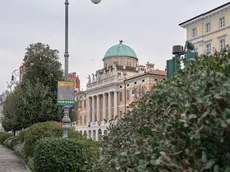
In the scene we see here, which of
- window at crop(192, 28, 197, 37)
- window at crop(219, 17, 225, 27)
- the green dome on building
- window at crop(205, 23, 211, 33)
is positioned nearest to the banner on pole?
window at crop(219, 17, 225, 27)

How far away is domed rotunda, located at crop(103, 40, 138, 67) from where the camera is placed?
7585 cm

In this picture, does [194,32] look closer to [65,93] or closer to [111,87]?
[111,87]

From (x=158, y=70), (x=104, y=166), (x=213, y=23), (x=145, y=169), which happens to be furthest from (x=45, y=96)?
(x=158, y=70)

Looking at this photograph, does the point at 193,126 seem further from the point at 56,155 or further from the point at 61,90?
the point at 61,90

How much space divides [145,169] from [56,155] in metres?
8.52

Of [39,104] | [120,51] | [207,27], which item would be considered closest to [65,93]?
[39,104]

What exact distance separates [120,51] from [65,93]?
6361cm

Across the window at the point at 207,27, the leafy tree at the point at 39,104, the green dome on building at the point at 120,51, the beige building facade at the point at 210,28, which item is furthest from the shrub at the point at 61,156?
the green dome on building at the point at 120,51

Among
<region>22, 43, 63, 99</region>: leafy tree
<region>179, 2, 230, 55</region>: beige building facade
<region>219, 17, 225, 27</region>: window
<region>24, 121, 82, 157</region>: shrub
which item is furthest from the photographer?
<region>219, 17, 225, 27</region>: window

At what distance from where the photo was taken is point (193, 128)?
2807 millimetres

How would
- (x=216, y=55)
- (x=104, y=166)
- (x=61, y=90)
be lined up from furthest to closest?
(x=61, y=90)
(x=104, y=166)
(x=216, y=55)

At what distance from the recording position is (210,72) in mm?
3043

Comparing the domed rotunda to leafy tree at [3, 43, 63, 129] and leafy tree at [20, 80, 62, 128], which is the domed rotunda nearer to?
leafy tree at [3, 43, 63, 129]

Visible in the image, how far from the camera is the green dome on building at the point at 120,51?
76213mm
